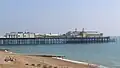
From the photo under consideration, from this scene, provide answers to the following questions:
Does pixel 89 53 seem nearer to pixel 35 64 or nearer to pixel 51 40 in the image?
pixel 35 64

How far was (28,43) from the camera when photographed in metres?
129

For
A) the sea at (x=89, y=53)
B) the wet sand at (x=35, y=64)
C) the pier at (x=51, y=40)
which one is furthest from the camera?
the pier at (x=51, y=40)

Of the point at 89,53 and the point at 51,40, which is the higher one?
the point at 51,40

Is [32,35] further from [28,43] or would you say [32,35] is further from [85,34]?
[85,34]

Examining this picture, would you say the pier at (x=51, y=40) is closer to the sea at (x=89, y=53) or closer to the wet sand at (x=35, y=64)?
the sea at (x=89, y=53)

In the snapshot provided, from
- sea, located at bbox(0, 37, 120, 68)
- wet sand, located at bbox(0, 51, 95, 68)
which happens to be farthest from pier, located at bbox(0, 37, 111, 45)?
wet sand, located at bbox(0, 51, 95, 68)

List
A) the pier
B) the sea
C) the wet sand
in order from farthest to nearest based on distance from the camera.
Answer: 1. the pier
2. the sea
3. the wet sand

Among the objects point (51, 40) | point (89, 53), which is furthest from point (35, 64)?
point (51, 40)

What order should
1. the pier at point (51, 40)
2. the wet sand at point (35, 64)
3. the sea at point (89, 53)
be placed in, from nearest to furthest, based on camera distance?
the wet sand at point (35, 64) < the sea at point (89, 53) < the pier at point (51, 40)

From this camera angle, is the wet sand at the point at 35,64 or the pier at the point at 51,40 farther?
the pier at the point at 51,40

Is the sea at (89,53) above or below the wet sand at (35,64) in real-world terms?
below

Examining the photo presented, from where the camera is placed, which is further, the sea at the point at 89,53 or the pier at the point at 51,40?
the pier at the point at 51,40

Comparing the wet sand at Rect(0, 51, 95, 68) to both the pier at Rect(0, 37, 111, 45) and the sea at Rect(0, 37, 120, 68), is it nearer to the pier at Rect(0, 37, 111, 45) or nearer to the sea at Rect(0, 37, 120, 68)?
the sea at Rect(0, 37, 120, 68)

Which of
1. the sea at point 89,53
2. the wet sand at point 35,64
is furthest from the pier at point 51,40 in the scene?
the wet sand at point 35,64
